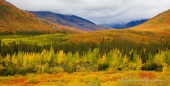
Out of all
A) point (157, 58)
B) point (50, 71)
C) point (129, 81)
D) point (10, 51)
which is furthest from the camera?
point (10, 51)

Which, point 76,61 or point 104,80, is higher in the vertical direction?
point 104,80

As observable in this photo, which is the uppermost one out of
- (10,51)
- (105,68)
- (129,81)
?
(129,81)

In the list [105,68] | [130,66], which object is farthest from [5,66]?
[130,66]

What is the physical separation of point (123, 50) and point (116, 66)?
1821 centimetres

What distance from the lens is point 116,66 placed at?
11200 centimetres

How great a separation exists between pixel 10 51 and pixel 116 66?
191 ft

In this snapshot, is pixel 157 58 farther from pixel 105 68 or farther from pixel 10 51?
pixel 10 51

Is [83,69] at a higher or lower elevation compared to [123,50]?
lower

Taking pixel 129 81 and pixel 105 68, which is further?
pixel 105 68

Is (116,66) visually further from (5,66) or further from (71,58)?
(5,66)

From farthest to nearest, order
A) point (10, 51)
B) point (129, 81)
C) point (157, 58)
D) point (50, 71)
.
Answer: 1. point (10, 51)
2. point (157, 58)
3. point (50, 71)
4. point (129, 81)

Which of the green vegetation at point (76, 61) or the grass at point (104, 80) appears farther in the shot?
the green vegetation at point (76, 61)

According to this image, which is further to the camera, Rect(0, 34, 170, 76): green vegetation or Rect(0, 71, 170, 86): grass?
Rect(0, 34, 170, 76): green vegetation

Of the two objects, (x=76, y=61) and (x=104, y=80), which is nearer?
(x=104, y=80)
